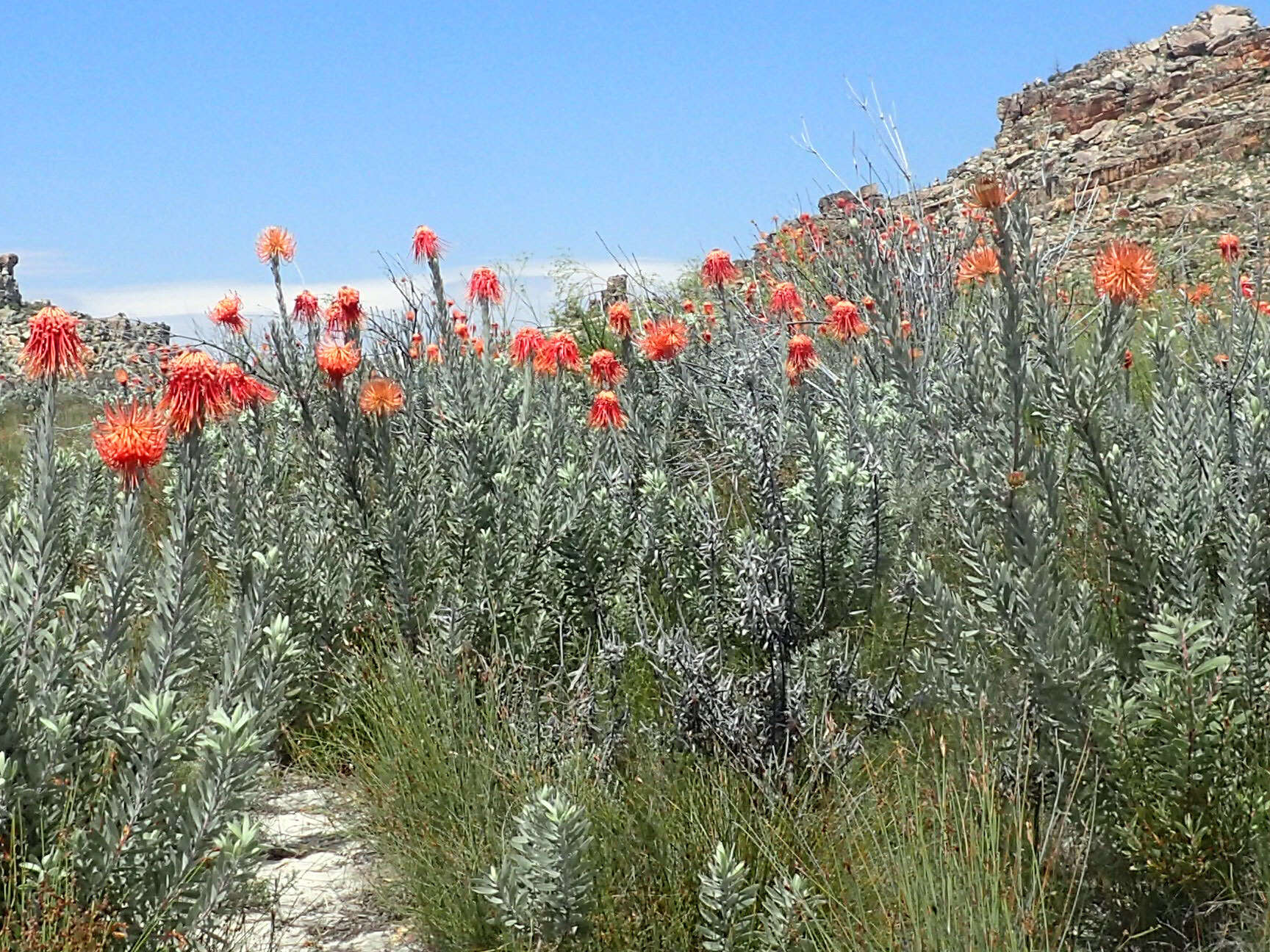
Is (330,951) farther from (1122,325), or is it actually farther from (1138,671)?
(1122,325)

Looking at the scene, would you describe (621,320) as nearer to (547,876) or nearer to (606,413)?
(606,413)

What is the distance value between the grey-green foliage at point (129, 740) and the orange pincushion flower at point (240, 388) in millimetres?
1176

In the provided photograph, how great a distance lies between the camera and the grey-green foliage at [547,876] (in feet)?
7.60

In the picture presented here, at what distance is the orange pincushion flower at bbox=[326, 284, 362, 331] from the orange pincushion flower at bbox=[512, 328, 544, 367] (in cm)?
105

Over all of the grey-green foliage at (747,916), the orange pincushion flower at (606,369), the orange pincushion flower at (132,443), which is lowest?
the grey-green foliage at (747,916)

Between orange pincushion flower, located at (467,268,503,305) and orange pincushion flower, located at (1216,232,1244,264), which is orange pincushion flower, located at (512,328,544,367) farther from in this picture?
orange pincushion flower, located at (1216,232,1244,264)

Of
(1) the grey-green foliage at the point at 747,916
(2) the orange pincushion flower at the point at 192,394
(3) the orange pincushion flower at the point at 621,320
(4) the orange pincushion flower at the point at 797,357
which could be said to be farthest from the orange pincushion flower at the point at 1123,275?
(3) the orange pincushion flower at the point at 621,320

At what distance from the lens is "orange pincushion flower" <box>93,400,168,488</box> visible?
2.34 m

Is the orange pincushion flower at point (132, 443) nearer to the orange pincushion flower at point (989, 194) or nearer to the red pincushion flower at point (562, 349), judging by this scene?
the orange pincushion flower at point (989, 194)

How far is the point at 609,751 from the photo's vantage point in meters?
2.97

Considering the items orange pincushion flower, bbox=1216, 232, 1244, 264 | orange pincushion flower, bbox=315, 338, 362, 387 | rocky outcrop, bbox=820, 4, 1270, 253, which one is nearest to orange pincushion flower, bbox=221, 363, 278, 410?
orange pincushion flower, bbox=315, 338, 362, 387

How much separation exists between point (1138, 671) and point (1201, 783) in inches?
21.1

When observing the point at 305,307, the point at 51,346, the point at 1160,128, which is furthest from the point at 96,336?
the point at 1160,128

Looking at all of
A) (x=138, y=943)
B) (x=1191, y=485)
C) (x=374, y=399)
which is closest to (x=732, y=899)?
(x=138, y=943)
